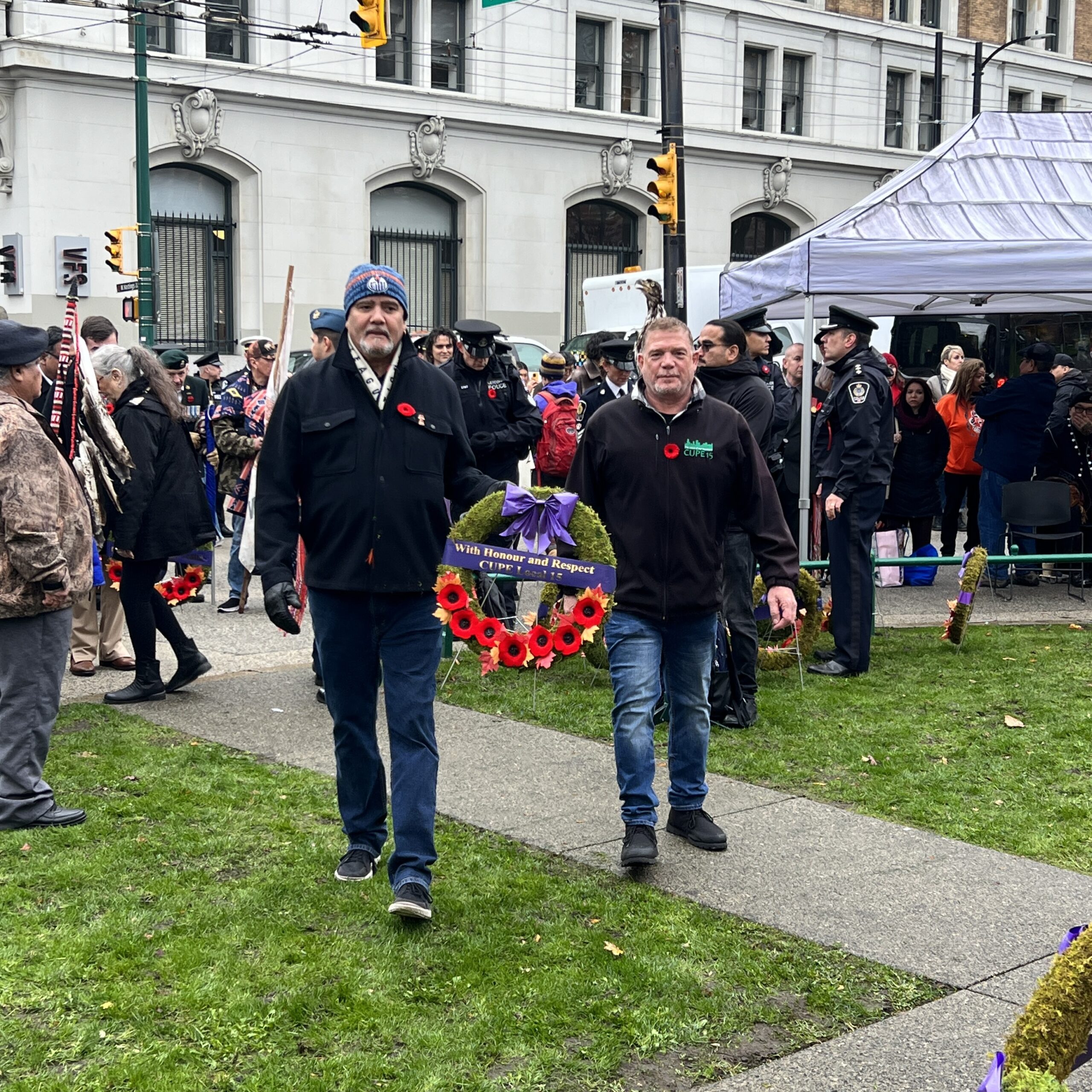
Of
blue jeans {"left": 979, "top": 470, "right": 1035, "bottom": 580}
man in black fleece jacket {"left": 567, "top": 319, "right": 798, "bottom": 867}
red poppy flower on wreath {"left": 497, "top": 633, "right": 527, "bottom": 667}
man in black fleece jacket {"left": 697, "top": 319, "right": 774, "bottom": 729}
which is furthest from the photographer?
blue jeans {"left": 979, "top": 470, "right": 1035, "bottom": 580}

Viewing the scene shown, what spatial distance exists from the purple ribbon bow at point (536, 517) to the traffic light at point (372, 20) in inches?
475

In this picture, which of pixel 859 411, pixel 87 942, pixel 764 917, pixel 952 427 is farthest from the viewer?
pixel 952 427

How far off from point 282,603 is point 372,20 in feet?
43.5

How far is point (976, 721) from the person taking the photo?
307 inches

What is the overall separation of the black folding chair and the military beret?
8608 millimetres

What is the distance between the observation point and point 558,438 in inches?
460

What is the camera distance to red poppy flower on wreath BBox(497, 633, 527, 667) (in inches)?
272

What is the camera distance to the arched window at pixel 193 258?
28.8 meters

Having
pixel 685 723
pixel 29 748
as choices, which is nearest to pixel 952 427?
pixel 685 723

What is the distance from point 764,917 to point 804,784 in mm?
1711

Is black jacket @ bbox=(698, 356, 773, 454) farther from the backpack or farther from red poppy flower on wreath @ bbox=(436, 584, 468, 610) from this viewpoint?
the backpack

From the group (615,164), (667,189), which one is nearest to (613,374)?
(667,189)

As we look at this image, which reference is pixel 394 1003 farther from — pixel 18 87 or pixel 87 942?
pixel 18 87

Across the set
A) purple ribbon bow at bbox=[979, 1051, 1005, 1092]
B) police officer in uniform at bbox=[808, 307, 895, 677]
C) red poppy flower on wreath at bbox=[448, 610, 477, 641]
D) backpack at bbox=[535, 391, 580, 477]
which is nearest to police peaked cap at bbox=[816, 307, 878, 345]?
police officer in uniform at bbox=[808, 307, 895, 677]
